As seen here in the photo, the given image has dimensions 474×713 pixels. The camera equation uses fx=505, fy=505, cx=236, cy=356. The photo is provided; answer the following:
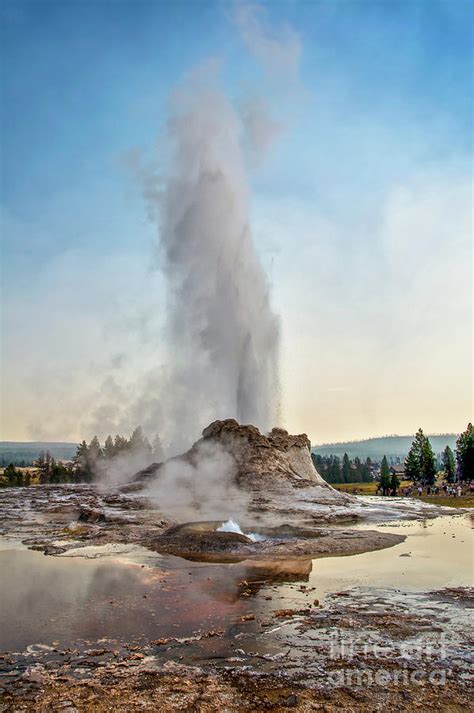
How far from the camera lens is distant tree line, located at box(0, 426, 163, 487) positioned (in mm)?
91188

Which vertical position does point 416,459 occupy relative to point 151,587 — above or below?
above

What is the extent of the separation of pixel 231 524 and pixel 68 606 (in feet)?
49.8

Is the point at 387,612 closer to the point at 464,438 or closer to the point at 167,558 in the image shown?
the point at 167,558

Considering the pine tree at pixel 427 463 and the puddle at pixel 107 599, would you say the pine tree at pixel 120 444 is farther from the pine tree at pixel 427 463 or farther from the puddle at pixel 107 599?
the puddle at pixel 107 599

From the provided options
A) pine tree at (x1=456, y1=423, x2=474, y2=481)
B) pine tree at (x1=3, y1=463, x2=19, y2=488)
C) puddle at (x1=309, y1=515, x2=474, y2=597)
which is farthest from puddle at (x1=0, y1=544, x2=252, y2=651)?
pine tree at (x1=3, y1=463, x2=19, y2=488)

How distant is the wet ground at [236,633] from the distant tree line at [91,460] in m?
65.8

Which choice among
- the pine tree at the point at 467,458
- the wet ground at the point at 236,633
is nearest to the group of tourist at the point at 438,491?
the pine tree at the point at 467,458

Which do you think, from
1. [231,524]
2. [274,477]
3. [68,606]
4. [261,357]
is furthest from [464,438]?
[68,606]

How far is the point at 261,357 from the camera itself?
60.5 m

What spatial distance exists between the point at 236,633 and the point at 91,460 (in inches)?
3756

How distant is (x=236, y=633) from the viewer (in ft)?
41.9

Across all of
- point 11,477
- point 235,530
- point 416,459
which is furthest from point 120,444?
point 235,530

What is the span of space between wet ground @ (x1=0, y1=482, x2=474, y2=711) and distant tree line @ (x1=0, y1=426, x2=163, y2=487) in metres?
65.8

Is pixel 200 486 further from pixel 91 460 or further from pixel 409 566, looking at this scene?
pixel 91 460
